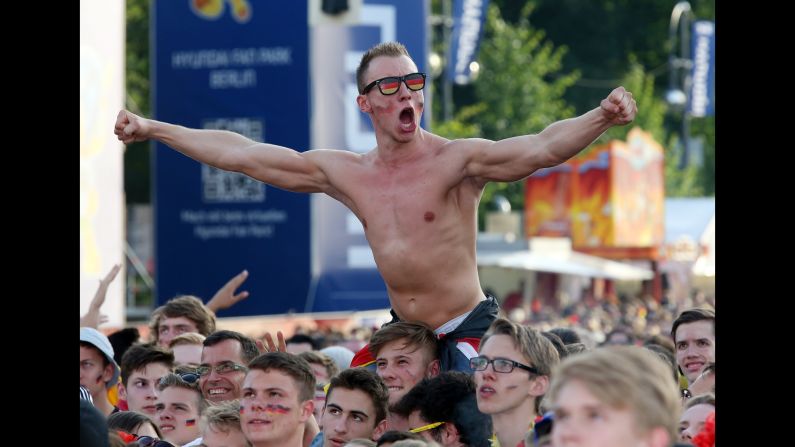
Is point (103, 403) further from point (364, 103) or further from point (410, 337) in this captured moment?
point (364, 103)

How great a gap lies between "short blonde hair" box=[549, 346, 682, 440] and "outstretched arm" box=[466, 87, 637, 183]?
214 cm

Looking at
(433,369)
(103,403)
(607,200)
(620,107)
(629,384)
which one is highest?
(620,107)

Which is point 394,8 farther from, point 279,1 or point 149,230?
point 149,230

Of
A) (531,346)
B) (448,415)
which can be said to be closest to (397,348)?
(448,415)

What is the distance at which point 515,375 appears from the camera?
5.30 meters

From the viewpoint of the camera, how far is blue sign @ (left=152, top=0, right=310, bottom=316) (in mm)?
17938

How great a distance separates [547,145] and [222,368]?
2069 mm

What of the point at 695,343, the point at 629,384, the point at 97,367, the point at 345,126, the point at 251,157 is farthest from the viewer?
the point at 345,126

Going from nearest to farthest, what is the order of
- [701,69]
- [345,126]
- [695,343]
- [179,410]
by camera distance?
1. [179,410]
2. [695,343]
3. [345,126]
4. [701,69]

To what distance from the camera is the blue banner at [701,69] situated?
4344 centimetres

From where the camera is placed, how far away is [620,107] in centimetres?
562
